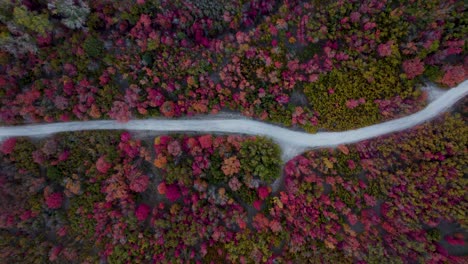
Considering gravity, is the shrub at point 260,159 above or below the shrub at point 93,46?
below

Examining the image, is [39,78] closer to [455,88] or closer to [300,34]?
[300,34]

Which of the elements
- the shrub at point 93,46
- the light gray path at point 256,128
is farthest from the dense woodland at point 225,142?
the light gray path at point 256,128

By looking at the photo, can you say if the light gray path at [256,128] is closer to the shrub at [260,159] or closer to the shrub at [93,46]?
the shrub at [260,159]

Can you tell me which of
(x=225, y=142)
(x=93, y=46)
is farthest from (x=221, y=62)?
(x=93, y=46)

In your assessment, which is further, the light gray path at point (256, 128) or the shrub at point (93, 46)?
the light gray path at point (256, 128)

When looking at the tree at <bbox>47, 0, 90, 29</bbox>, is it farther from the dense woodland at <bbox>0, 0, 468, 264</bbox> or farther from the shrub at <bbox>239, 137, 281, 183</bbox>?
the shrub at <bbox>239, 137, 281, 183</bbox>

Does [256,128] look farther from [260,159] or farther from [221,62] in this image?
[221,62]
